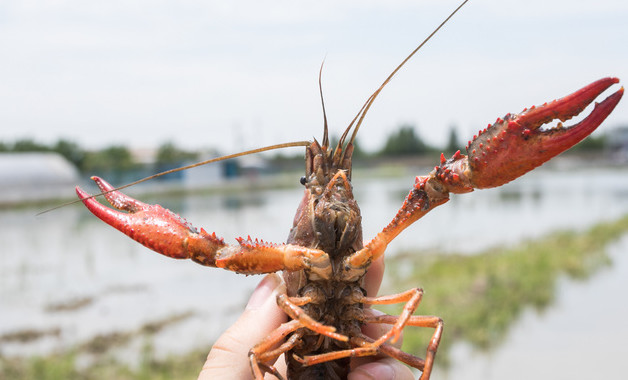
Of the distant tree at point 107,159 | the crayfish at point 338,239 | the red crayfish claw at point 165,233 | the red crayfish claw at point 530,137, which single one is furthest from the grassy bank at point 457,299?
the distant tree at point 107,159

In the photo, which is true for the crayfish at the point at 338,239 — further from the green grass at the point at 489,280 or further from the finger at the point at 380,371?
the green grass at the point at 489,280

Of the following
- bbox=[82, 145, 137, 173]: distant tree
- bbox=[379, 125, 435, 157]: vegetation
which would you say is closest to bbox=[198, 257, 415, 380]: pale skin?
bbox=[82, 145, 137, 173]: distant tree

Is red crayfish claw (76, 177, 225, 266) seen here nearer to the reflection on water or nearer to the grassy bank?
the grassy bank

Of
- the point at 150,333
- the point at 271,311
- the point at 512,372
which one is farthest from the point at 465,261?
the point at 271,311

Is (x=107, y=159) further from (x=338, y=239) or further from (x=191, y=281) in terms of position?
(x=338, y=239)

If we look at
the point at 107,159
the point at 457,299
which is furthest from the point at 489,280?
the point at 107,159

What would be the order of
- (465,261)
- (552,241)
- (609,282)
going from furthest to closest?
(552,241) → (465,261) → (609,282)

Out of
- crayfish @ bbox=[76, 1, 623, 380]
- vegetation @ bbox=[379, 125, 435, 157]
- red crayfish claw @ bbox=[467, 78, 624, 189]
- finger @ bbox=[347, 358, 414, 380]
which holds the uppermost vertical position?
red crayfish claw @ bbox=[467, 78, 624, 189]

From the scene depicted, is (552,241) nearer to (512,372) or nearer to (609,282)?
(609,282)
